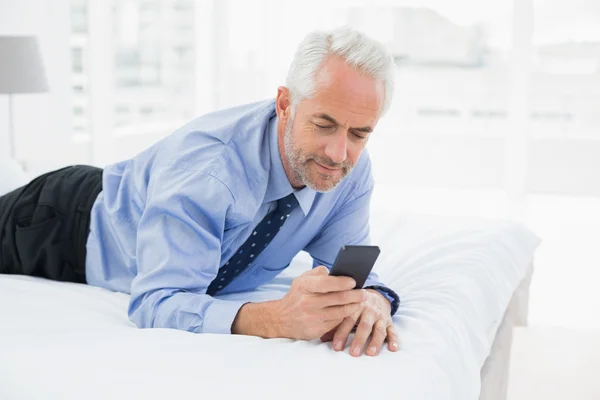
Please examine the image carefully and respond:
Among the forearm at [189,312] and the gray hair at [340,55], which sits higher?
the gray hair at [340,55]

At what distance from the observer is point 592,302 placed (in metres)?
3.62

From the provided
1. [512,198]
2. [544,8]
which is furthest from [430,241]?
[544,8]

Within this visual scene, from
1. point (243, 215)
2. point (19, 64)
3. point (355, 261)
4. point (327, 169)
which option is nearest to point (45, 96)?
point (19, 64)

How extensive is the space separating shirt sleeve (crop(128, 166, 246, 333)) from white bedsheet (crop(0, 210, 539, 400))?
5 cm

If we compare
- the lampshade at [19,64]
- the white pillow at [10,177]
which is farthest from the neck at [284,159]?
the lampshade at [19,64]

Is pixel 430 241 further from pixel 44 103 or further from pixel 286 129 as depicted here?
pixel 44 103

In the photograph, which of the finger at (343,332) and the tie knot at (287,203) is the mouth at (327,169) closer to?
the tie knot at (287,203)

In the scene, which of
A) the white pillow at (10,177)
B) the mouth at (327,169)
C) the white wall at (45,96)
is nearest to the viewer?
the mouth at (327,169)

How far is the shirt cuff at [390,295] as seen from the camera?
161 cm

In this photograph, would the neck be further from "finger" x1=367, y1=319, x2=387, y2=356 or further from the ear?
"finger" x1=367, y1=319, x2=387, y2=356

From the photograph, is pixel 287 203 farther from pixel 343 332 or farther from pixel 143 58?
pixel 143 58

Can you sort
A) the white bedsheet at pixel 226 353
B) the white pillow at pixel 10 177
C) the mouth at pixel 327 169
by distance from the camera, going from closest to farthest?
the white bedsheet at pixel 226 353, the mouth at pixel 327 169, the white pillow at pixel 10 177

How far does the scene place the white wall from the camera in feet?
13.9

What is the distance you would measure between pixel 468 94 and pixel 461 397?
579 centimetres
